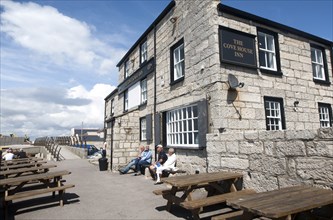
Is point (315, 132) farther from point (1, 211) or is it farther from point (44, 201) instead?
point (1, 211)

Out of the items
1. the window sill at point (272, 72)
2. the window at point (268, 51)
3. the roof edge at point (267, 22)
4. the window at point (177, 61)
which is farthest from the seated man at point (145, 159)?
the roof edge at point (267, 22)

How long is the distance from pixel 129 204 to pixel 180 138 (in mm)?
3741

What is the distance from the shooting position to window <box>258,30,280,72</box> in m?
8.28

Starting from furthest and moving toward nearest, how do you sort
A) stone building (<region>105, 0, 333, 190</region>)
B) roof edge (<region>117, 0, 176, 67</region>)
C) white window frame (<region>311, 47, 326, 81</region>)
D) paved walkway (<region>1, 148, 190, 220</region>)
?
roof edge (<region>117, 0, 176, 67</region>)
white window frame (<region>311, 47, 326, 81</region>)
stone building (<region>105, 0, 333, 190</region>)
paved walkway (<region>1, 148, 190, 220</region>)

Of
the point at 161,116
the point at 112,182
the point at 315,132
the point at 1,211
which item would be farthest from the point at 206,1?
the point at 1,211

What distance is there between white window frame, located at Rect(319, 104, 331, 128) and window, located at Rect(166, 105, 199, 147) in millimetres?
5298

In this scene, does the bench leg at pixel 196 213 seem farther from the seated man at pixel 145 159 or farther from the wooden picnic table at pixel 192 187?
the seated man at pixel 145 159

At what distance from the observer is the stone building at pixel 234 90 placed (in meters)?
5.04

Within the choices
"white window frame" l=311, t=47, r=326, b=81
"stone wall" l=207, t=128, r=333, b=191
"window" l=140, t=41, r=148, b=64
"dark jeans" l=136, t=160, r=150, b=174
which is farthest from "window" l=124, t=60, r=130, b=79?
"stone wall" l=207, t=128, r=333, b=191

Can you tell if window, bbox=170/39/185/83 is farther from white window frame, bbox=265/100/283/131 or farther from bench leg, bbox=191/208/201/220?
bench leg, bbox=191/208/201/220

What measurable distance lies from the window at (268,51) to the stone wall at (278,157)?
405cm

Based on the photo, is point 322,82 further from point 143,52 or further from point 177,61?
point 143,52

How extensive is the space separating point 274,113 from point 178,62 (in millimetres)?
4106

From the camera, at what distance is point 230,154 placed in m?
5.57
